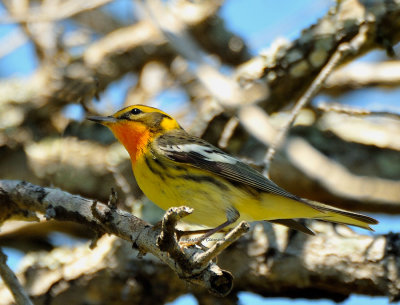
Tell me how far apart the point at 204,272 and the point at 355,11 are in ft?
10.6

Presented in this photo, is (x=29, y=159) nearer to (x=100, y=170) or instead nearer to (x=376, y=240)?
(x=100, y=170)

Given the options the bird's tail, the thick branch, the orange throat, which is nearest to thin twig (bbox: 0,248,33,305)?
the thick branch

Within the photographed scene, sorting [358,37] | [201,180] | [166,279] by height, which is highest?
[358,37]

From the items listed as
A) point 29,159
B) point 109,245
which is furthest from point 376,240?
point 29,159

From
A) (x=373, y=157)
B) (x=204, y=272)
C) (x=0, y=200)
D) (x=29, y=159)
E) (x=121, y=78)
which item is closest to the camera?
(x=204, y=272)

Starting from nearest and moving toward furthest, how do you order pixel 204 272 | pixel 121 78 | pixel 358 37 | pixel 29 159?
pixel 204 272
pixel 358 37
pixel 29 159
pixel 121 78

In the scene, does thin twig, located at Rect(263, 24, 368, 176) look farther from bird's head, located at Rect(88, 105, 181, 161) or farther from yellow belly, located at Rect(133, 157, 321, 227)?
bird's head, located at Rect(88, 105, 181, 161)

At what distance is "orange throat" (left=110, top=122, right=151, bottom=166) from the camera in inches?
169

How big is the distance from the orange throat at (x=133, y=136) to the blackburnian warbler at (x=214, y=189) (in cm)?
2

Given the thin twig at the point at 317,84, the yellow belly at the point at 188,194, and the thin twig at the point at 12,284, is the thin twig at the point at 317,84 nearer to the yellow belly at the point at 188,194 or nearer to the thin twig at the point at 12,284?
the yellow belly at the point at 188,194

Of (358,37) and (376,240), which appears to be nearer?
(376,240)

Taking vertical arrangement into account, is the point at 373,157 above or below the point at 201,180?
below

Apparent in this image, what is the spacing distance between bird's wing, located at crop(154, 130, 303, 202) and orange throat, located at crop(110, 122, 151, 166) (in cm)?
14

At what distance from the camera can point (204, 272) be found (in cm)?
276
